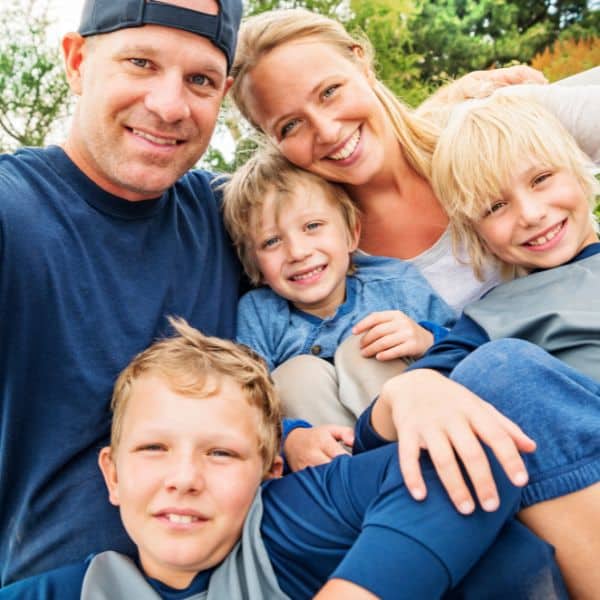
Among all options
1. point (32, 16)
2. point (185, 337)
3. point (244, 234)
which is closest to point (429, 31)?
point (32, 16)

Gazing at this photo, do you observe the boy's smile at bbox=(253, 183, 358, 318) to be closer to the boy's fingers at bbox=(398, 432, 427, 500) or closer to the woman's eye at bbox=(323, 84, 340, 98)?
the woman's eye at bbox=(323, 84, 340, 98)

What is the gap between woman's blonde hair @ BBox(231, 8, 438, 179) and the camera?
2.58m

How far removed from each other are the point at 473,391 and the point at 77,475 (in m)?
1.07

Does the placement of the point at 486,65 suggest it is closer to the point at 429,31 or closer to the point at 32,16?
the point at 429,31

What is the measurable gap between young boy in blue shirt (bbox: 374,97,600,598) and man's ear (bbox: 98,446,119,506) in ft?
2.19

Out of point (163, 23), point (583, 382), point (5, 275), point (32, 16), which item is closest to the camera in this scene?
point (583, 382)

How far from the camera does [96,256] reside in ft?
6.72

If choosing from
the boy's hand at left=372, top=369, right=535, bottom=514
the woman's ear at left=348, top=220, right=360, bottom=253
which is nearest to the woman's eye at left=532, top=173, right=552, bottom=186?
the woman's ear at left=348, top=220, right=360, bottom=253

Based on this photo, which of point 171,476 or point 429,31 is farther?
point 429,31

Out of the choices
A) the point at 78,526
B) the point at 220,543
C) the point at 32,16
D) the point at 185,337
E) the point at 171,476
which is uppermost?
the point at 32,16

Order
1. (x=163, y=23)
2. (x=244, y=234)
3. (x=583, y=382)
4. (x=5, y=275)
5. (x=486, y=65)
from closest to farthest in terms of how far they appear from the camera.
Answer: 1. (x=583, y=382)
2. (x=5, y=275)
3. (x=163, y=23)
4. (x=244, y=234)
5. (x=486, y=65)

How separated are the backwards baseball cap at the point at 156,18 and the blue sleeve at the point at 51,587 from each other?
145cm

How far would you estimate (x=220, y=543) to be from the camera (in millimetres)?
1545

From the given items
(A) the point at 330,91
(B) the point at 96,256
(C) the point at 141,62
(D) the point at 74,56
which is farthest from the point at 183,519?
(A) the point at 330,91
